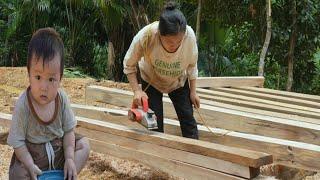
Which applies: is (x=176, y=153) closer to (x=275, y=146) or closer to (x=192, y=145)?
(x=192, y=145)

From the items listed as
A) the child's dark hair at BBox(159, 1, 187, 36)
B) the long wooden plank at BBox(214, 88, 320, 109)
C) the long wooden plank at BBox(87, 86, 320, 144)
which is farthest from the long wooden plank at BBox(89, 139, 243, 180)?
the long wooden plank at BBox(214, 88, 320, 109)

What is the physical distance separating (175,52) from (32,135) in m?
1.16

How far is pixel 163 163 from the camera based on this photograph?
2.83m

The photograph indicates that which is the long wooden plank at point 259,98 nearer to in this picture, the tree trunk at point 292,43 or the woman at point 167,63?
the woman at point 167,63

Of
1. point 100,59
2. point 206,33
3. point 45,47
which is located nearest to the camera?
point 45,47

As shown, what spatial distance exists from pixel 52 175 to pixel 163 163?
2.95ft

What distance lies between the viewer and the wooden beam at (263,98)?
4.27 m

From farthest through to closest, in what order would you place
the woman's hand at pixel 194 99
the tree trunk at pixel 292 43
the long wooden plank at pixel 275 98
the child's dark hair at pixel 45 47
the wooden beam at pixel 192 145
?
the tree trunk at pixel 292 43
the long wooden plank at pixel 275 98
the woman's hand at pixel 194 99
the wooden beam at pixel 192 145
the child's dark hair at pixel 45 47

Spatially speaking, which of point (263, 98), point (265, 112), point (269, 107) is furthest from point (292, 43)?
point (265, 112)

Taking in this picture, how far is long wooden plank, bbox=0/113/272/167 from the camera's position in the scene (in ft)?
8.00

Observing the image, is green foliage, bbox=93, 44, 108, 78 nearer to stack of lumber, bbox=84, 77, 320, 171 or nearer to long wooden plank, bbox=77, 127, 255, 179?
stack of lumber, bbox=84, 77, 320, 171

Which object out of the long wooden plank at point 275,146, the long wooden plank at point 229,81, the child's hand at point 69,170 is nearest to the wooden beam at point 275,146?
the long wooden plank at point 275,146

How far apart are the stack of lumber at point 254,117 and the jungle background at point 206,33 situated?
1863 mm

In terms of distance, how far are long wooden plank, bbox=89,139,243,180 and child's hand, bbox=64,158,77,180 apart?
79cm
